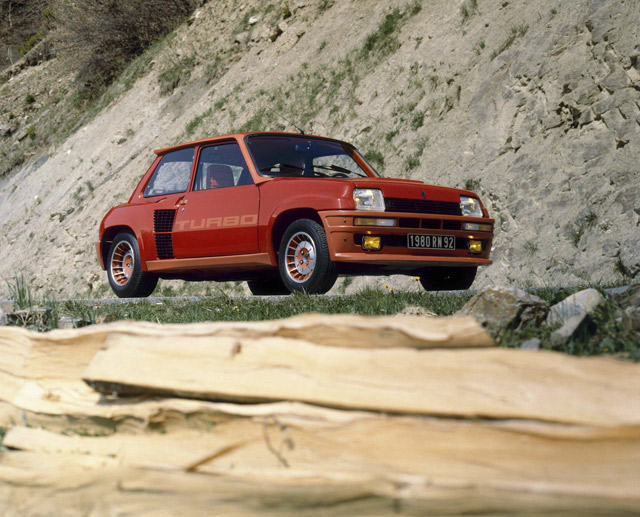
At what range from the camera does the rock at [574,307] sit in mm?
3703

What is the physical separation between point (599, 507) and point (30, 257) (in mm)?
21364

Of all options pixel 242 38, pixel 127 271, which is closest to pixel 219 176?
pixel 127 271

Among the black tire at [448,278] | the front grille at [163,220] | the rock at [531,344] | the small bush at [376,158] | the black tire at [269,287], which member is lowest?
the black tire at [269,287]

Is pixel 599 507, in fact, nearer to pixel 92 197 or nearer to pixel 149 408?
pixel 149 408

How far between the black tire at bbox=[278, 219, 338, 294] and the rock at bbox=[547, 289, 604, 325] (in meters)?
3.52

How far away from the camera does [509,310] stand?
3715 millimetres

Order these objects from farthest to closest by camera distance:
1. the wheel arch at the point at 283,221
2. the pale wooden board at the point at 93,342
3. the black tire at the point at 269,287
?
1. the black tire at the point at 269,287
2. the wheel arch at the point at 283,221
3. the pale wooden board at the point at 93,342

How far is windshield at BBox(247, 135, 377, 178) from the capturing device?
27.4 ft

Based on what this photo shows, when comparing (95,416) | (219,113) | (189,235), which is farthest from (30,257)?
(95,416)

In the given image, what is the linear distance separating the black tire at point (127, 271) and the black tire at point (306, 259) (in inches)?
98.7

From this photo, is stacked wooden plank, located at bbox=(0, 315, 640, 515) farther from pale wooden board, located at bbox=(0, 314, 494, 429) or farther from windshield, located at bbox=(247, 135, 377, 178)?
windshield, located at bbox=(247, 135, 377, 178)

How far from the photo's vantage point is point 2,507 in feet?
9.06

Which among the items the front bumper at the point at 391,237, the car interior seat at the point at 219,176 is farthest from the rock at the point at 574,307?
the car interior seat at the point at 219,176

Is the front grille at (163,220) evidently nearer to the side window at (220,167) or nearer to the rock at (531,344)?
the side window at (220,167)
